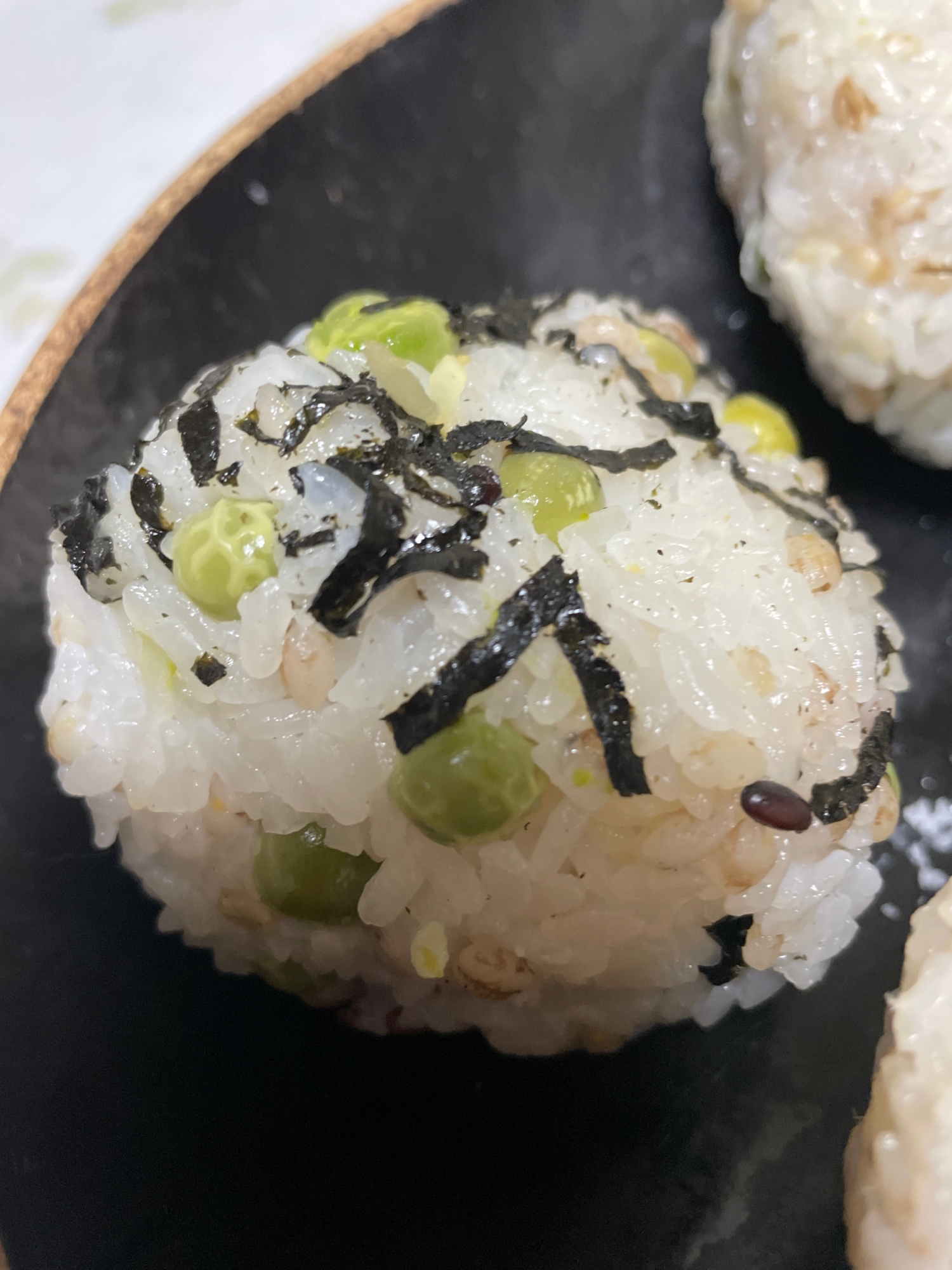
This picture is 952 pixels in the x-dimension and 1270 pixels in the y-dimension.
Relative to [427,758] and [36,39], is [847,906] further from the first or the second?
[36,39]

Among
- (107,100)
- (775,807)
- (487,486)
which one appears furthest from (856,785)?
(107,100)

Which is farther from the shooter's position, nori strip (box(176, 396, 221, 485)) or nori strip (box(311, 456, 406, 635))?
nori strip (box(176, 396, 221, 485))

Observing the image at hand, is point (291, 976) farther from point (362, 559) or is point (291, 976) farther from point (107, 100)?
point (107, 100)

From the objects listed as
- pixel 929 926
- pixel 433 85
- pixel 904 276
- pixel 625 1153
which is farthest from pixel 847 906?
pixel 433 85

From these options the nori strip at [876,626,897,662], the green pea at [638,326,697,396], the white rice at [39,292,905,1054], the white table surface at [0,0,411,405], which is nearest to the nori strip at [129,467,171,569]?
the white rice at [39,292,905,1054]

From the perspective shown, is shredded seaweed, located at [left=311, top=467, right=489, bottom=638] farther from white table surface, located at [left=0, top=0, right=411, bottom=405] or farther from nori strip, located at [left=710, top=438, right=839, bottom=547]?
white table surface, located at [left=0, top=0, right=411, bottom=405]

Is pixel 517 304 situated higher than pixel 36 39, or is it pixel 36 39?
pixel 36 39
